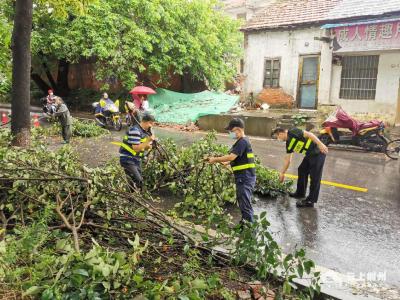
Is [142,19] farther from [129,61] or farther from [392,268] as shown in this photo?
[392,268]

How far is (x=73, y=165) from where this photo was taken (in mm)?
5395

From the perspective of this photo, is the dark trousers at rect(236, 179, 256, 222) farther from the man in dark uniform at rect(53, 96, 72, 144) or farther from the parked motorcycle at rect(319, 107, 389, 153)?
the man in dark uniform at rect(53, 96, 72, 144)

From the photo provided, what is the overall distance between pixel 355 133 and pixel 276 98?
228 inches

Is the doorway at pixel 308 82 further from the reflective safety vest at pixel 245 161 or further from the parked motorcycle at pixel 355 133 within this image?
the reflective safety vest at pixel 245 161

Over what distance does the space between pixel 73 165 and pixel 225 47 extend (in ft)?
55.3

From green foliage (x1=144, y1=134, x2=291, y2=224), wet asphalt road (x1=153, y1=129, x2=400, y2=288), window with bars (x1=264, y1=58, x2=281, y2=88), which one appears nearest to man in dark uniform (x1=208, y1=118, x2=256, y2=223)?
green foliage (x1=144, y1=134, x2=291, y2=224)

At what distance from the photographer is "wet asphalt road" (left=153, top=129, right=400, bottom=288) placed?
458 cm

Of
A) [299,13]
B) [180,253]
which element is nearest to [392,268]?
[180,253]

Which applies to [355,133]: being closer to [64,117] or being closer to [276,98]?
[276,98]

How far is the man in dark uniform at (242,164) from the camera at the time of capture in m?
5.25

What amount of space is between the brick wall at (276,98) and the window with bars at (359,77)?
2364 mm

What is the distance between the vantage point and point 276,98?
671 inches

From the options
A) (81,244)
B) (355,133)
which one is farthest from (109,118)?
(81,244)

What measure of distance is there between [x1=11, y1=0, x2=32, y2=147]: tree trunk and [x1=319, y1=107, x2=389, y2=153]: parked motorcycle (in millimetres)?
8841
